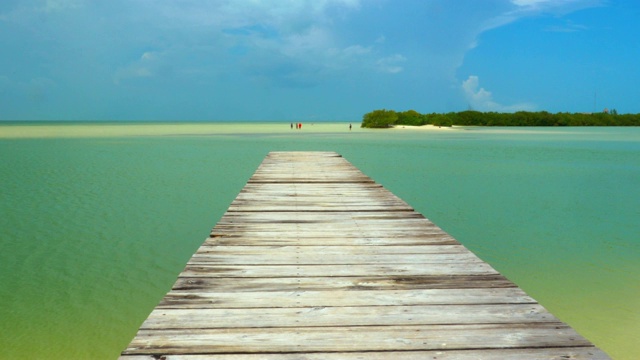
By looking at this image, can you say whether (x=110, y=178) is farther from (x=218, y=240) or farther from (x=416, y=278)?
(x=416, y=278)

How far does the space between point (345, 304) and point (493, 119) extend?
86.8 metres

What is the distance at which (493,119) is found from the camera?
8375 centimetres

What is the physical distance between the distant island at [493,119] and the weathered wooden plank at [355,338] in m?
66.1

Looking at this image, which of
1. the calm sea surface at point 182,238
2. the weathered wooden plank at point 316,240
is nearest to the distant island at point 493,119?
the calm sea surface at point 182,238

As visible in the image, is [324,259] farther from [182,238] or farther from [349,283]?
[182,238]

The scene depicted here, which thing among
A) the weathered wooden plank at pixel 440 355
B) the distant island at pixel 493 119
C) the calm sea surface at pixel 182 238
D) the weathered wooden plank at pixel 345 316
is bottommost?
the calm sea surface at pixel 182 238

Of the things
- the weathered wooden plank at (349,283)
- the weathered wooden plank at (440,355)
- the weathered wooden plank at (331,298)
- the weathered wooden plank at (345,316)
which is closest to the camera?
the weathered wooden plank at (440,355)

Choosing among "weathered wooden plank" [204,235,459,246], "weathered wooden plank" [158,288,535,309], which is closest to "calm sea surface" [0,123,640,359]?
"weathered wooden plank" [204,235,459,246]

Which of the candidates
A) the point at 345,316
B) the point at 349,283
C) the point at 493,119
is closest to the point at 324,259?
the point at 349,283

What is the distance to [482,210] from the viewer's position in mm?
9562

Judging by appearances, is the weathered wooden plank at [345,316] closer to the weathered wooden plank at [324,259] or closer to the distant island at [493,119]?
the weathered wooden plank at [324,259]

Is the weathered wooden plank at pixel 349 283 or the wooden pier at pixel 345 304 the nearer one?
the wooden pier at pixel 345 304

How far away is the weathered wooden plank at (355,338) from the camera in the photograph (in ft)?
7.06

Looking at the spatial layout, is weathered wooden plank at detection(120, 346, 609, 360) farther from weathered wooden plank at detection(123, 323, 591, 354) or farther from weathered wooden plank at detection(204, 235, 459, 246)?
weathered wooden plank at detection(204, 235, 459, 246)
